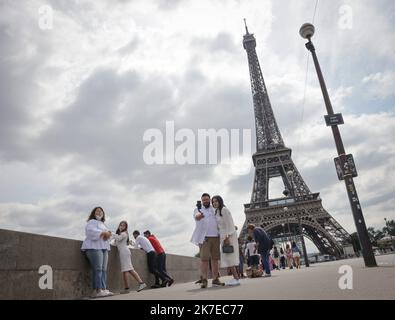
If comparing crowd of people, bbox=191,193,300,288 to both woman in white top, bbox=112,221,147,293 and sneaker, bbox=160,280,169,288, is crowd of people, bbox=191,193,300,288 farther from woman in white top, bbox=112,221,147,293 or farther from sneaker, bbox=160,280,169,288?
sneaker, bbox=160,280,169,288

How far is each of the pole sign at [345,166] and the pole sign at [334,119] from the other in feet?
3.25

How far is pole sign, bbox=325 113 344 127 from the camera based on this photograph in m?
9.74

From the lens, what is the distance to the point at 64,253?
6.34m

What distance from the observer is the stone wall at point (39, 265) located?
502cm

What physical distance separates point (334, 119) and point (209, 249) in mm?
5461

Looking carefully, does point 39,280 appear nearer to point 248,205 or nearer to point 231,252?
point 231,252

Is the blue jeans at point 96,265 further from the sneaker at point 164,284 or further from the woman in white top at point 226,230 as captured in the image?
the sneaker at point 164,284

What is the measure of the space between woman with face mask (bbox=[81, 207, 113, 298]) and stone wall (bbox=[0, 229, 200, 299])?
0.23m

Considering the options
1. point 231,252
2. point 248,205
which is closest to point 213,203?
point 231,252

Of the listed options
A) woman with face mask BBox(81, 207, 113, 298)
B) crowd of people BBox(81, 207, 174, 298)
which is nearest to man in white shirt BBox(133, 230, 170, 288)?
crowd of people BBox(81, 207, 174, 298)

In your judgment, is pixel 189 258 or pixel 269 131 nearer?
pixel 189 258

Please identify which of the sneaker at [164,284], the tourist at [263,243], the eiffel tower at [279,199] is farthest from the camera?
the eiffel tower at [279,199]

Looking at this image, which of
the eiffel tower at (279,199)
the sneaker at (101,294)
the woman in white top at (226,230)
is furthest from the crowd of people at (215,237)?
the eiffel tower at (279,199)
